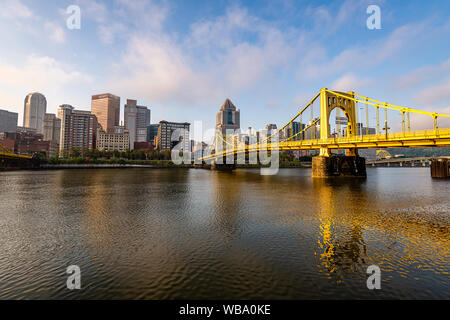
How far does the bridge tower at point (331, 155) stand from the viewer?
46.9 metres

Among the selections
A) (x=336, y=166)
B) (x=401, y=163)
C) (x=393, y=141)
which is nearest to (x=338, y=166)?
(x=336, y=166)

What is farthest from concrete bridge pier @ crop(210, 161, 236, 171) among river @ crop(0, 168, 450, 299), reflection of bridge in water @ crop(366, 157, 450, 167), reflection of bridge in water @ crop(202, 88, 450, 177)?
reflection of bridge in water @ crop(366, 157, 450, 167)

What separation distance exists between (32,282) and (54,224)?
7.70m

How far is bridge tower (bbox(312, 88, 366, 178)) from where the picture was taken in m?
46.9

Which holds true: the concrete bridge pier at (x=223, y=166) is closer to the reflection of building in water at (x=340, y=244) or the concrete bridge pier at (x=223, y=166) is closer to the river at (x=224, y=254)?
the river at (x=224, y=254)

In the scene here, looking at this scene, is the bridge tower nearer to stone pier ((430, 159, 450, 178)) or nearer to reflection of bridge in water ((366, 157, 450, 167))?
stone pier ((430, 159, 450, 178))

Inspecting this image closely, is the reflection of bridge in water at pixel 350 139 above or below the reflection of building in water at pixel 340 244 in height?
above

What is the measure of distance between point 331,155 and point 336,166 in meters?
2.82

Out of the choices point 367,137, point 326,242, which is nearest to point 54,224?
point 326,242

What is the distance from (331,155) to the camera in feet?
157

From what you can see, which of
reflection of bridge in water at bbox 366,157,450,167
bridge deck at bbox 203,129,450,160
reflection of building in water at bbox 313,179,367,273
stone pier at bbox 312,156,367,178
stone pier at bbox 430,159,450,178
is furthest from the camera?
reflection of bridge in water at bbox 366,157,450,167

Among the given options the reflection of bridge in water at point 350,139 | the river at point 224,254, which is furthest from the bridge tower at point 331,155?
the river at point 224,254
